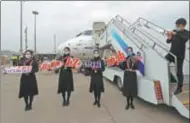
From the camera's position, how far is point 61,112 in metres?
7.35

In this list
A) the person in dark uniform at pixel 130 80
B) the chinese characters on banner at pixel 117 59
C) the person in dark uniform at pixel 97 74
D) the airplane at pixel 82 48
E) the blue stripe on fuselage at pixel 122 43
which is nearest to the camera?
the person in dark uniform at pixel 130 80

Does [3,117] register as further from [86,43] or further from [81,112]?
[86,43]

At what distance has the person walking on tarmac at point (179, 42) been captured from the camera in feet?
20.0

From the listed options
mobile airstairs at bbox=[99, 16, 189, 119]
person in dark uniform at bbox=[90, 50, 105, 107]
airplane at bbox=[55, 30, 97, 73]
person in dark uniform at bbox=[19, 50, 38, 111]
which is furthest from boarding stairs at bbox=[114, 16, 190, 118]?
airplane at bbox=[55, 30, 97, 73]

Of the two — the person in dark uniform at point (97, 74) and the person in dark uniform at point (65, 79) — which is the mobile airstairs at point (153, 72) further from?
the person in dark uniform at point (65, 79)

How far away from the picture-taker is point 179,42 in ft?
21.1

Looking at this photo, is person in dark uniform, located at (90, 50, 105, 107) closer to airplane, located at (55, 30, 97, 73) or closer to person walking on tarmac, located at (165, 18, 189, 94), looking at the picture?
person walking on tarmac, located at (165, 18, 189, 94)

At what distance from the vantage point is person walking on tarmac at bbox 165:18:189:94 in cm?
609

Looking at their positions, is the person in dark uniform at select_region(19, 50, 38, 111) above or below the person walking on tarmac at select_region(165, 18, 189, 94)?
below

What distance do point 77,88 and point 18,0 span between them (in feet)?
98.7

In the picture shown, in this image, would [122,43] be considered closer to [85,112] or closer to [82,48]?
[85,112]

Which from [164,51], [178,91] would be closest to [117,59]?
[164,51]

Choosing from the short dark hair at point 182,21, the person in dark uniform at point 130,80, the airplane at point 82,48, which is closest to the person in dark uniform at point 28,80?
the person in dark uniform at point 130,80

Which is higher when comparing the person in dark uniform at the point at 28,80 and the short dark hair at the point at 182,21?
the short dark hair at the point at 182,21
